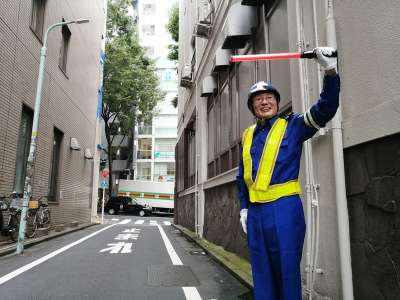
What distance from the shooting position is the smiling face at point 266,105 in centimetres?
291

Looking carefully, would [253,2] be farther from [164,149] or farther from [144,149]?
[144,149]

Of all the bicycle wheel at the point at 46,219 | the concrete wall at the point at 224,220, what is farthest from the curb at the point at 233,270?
the bicycle wheel at the point at 46,219

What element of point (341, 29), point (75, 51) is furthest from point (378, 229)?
point (75, 51)

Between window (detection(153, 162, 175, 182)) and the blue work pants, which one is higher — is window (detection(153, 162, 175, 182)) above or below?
above

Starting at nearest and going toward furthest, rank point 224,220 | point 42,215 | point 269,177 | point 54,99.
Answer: point 269,177 < point 224,220 < point 42,215 < point 54,99

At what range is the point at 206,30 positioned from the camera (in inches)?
465

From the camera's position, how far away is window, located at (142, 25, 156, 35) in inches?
2338

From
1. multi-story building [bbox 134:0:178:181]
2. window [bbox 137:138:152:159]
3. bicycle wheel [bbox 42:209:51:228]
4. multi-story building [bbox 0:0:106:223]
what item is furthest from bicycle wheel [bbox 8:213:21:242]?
window [bbox 137:138:152:159]

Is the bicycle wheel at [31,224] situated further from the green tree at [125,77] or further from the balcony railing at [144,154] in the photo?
the balcony railing at [144,154]

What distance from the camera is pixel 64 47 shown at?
52.6ft

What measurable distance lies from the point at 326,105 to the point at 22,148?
35.5 feet

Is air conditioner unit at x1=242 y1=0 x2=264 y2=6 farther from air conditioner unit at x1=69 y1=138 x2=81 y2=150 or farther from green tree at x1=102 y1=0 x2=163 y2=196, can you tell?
green tree at x1=102 y1=0 x2=163 y2=196

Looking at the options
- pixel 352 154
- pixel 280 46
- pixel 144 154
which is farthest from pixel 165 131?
pixel 352 154

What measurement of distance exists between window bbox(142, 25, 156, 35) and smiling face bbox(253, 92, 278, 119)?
59553 mm
